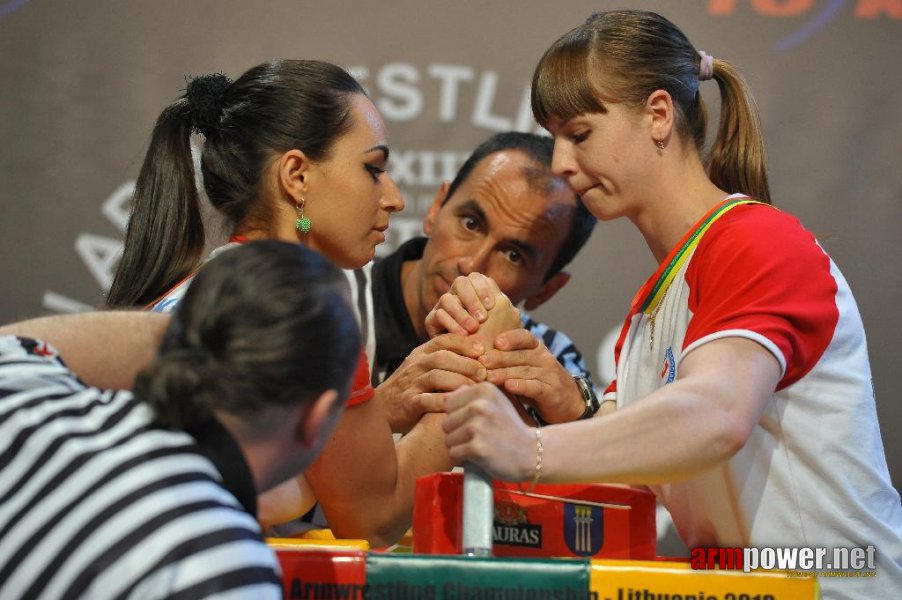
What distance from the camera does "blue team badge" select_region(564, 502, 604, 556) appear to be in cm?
142

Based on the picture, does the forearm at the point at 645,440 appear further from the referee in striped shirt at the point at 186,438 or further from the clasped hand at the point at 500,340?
the clasped hand at the point at 500,340

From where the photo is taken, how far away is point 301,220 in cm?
194

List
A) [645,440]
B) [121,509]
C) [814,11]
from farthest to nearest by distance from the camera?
[814,11], [645,440], [121,509]

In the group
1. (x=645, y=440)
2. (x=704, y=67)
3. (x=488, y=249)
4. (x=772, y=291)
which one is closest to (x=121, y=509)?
(x=645, y=440)

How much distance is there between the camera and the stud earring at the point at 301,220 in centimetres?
194

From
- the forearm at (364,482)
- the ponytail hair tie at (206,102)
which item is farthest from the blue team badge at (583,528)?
the ponytail hair tie at (206,102)

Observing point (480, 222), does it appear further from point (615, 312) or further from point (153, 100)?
point (153, 100)

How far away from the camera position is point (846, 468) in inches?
58.6

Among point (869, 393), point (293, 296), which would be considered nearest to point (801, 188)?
point (869, 393)

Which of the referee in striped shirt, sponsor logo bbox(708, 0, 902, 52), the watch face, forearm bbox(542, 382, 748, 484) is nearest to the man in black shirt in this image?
the watch face

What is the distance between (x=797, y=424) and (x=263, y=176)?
3.34ft

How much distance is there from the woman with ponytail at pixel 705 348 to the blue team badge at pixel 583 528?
0.16 m

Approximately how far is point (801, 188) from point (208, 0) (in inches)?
69.3

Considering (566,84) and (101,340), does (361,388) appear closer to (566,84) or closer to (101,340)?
(101,340)
